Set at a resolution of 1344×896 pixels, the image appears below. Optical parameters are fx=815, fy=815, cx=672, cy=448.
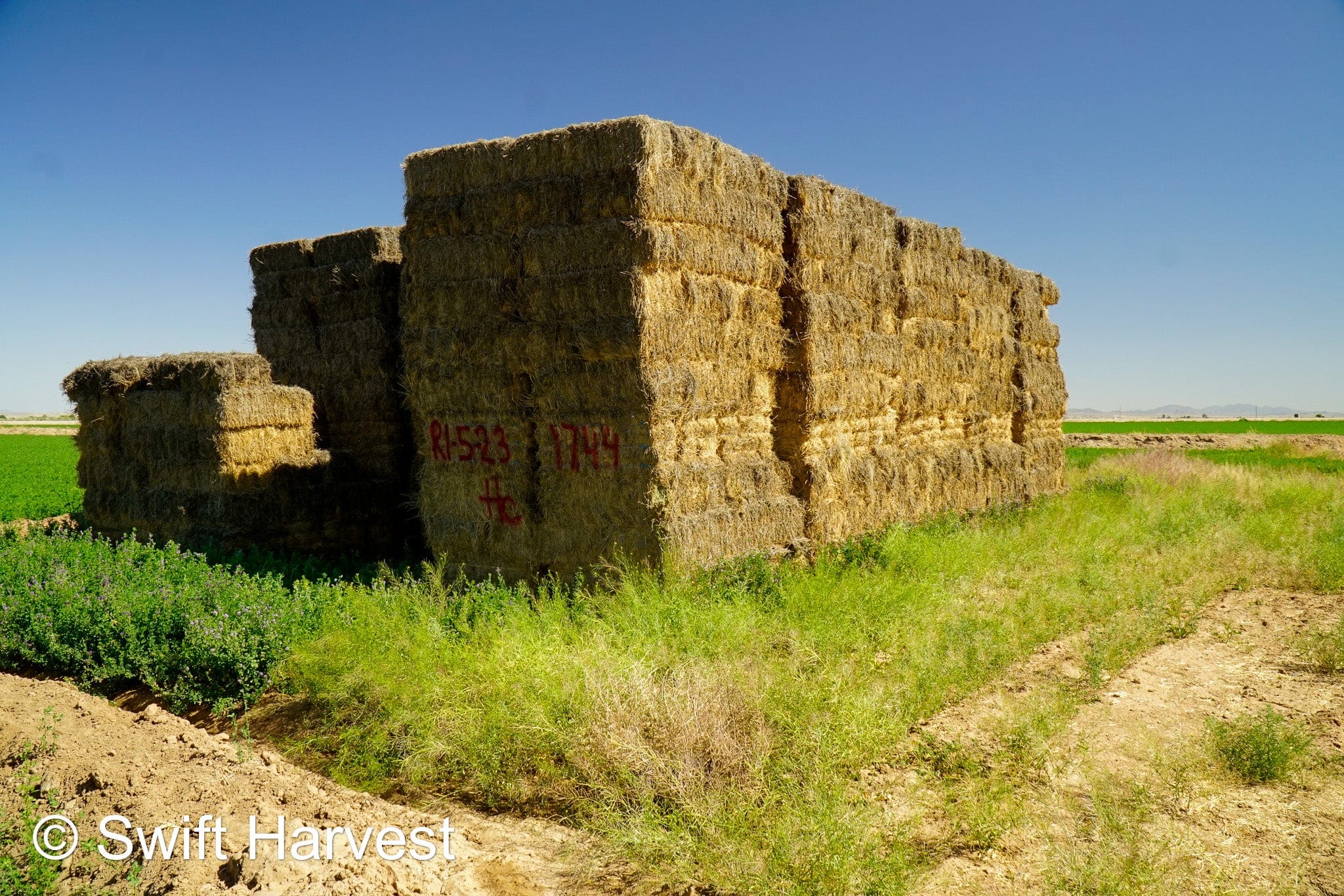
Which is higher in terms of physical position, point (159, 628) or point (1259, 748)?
point (159, 628)

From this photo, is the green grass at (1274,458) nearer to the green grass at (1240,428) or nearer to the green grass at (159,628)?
the green grass at (1240,428)

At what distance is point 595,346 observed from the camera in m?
7.34

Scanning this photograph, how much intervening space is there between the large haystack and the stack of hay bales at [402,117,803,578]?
375 mm

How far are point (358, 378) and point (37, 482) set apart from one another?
64.1 feet

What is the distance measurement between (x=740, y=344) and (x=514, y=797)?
496 centimetres

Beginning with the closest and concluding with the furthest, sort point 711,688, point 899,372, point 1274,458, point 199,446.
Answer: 1. point 711,688
2. point 199,446
3. point 899,372
4. point 1274,458

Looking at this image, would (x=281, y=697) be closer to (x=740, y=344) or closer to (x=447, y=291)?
(x=447, y=291)

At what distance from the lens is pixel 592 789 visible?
4777mm

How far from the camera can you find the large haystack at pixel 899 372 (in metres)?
8.99

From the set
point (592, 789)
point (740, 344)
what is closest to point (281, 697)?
point (592, 789)

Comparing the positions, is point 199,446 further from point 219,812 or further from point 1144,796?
point 1144,796

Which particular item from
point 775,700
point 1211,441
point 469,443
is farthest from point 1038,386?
point 1211,441

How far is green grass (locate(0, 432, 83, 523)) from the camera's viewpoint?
16.5m

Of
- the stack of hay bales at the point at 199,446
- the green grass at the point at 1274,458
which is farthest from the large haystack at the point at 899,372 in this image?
the green grass at the point at 1274,458
